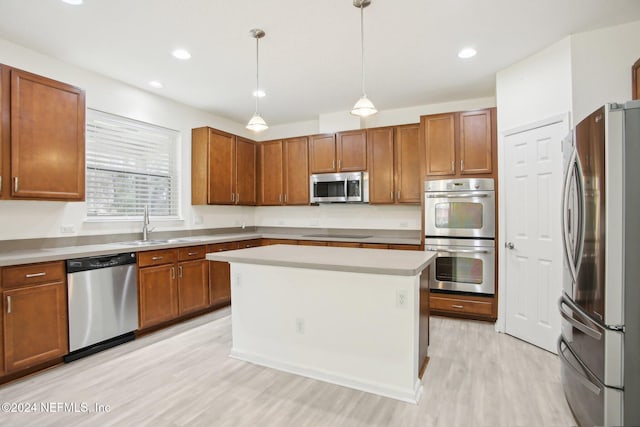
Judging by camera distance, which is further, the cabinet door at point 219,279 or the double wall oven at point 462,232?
the cabinet door at point 219,279

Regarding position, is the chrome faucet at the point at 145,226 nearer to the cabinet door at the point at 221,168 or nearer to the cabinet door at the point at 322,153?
the cabinet door at the point at 221,168

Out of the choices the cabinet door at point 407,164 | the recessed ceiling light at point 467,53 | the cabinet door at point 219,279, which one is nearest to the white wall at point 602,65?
the recessed ceiling light at point 467,53

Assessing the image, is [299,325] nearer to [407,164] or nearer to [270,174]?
[407,164]

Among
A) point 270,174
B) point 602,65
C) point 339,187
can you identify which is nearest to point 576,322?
point 602,65

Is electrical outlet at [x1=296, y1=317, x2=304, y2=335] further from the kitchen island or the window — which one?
the window

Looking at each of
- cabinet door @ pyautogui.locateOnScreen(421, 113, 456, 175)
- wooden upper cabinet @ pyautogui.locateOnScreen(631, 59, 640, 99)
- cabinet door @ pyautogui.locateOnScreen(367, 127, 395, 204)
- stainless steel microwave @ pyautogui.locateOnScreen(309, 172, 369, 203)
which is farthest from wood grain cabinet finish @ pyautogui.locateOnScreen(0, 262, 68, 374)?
wooden upper cabinet @ pyautogui.locateOnScreen(631, 59, 640, 99)

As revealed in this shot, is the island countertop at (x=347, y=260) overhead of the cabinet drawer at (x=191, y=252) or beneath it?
overhead

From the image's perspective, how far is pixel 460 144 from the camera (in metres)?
3.83

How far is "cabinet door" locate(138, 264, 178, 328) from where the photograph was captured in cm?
338

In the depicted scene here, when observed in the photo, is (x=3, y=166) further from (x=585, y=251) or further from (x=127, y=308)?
(x=585, y=251)

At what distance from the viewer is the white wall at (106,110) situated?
9.64ft

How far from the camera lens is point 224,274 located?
173 inches

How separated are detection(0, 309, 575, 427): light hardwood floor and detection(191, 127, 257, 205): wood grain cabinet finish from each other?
216 cm

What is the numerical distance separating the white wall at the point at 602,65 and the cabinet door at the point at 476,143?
0.94 meters
